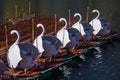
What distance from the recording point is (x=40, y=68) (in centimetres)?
6281

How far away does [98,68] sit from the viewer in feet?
223

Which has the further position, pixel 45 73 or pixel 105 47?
pixel 105 47

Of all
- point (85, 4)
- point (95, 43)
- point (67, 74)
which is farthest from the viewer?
point (85, 4)

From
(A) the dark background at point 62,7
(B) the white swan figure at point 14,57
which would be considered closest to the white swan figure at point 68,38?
(B) the white swan figure at point 14,57

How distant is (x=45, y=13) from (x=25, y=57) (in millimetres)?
59167

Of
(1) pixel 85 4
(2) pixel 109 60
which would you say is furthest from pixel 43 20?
(1) pixel 85 4

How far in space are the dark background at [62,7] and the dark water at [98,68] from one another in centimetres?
3123

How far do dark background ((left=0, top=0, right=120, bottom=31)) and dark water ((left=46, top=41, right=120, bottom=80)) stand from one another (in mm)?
31227

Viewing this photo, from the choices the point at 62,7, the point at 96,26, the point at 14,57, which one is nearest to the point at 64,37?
the point at 14,57

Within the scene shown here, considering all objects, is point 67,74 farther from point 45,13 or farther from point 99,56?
point 45,13

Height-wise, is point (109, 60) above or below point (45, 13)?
below

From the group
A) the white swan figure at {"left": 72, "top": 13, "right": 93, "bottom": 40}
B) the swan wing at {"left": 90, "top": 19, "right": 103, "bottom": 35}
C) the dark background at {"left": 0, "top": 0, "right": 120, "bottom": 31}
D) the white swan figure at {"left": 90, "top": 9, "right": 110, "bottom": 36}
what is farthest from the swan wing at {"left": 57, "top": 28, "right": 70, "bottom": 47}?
the dark background at {"left": 0, "top": 0, "right": 120, "bottom": 31}

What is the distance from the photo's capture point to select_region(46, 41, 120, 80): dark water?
6343 centimetres

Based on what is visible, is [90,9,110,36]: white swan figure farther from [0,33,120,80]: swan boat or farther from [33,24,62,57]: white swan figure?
[33,24,62,57]: white swan figure
